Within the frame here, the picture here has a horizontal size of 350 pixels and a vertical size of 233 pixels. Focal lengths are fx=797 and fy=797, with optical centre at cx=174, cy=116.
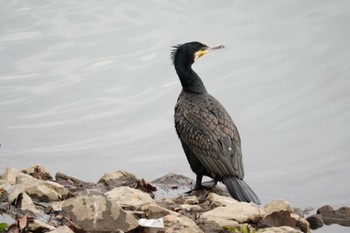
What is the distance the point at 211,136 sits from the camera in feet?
28.0

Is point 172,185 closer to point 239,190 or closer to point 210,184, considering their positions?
point 210,184

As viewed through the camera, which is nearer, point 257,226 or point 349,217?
point 257,226

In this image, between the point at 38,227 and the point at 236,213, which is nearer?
the point at 38,227

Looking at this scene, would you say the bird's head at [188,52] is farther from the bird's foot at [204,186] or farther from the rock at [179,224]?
the rock at [179,224]

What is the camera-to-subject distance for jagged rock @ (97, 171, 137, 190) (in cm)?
870

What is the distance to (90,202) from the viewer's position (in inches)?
241

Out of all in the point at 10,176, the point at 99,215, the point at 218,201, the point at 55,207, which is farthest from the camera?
the point at 10,176

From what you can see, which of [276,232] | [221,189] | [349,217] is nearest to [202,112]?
[221,189]

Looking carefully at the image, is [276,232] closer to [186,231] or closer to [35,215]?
[186,231]

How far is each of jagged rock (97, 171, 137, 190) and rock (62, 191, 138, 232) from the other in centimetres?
248

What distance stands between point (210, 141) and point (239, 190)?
66 centimetres

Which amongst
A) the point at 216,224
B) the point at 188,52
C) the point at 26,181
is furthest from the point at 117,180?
the point at 216,224

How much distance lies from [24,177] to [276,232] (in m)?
2.54

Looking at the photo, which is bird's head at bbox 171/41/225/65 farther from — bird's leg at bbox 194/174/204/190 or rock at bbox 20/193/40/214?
rock at bbox 20/193/40/214
